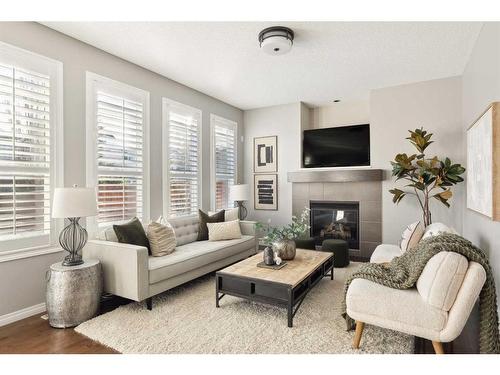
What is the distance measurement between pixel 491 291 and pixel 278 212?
386 centimetres

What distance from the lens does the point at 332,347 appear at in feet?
6.87

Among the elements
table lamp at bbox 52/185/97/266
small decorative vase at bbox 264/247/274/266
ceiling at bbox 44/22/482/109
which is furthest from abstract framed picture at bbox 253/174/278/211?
table lamp at bbox 52/185/97/266

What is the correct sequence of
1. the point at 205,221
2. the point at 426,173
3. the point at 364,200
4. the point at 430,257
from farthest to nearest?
1. the point at 364,200
2. the point at 205,221
3. the point at 426,173
4. the point at 430,257

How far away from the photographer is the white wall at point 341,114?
5.19m

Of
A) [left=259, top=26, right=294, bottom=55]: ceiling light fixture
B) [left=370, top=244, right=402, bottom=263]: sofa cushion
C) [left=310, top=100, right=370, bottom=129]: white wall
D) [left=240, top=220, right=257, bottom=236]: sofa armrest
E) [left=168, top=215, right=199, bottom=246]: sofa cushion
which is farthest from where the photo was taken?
[left=310, top=100, right=370, bottom=129]: white wall

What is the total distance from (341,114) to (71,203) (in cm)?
465

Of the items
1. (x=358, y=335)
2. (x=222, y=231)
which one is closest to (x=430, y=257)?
(x=358, y=335)

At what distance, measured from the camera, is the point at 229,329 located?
2.36 metres

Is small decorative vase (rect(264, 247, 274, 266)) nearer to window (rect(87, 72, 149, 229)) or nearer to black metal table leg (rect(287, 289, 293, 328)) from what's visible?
black metal table leg (rect(287, 289, 293, 328))

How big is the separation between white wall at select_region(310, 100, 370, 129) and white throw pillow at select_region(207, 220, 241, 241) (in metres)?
2.83

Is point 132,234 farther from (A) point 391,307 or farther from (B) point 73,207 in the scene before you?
(A) point 391,307

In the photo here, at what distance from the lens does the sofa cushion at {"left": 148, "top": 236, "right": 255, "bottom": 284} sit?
283 cm

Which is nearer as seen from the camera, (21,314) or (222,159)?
(21,314)

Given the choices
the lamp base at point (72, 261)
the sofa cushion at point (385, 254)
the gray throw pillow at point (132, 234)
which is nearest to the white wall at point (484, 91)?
the sofa cushion at point (385, 254)
